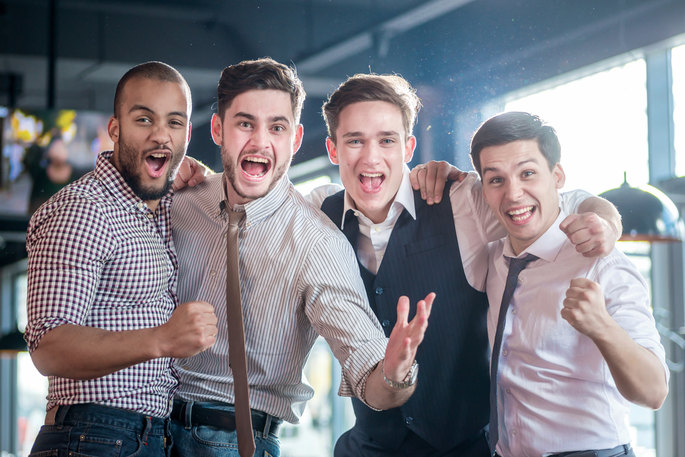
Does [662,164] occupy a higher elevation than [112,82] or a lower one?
lower

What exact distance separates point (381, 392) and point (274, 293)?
1.34 ft

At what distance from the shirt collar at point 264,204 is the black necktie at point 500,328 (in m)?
0.64

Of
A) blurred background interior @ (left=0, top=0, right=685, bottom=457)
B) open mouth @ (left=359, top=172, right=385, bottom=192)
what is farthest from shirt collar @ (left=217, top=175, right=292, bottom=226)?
blurred background interior @ (left=0, top=0, right=685, bottom=457)

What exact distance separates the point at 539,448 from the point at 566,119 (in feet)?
6.58

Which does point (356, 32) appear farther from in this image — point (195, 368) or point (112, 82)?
point (195, 368)

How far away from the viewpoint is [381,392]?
66.8 inches

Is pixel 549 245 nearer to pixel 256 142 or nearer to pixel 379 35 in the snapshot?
pixel 256 142

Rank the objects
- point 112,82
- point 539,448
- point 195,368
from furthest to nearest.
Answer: point 112,82 < point 195,368 < point 539,448

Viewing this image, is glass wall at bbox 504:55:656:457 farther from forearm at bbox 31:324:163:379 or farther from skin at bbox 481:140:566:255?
forearm at bbox 31:324:163:379

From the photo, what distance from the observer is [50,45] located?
4.18m

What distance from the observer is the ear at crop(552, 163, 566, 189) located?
1.94 meters

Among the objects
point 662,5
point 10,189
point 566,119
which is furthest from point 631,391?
point 10,189

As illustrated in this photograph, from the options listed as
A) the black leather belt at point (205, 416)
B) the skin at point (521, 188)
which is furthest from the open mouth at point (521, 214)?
the black leather belt at point (205, 416)

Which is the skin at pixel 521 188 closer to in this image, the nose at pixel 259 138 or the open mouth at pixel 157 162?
the nose at pixel 259 138
